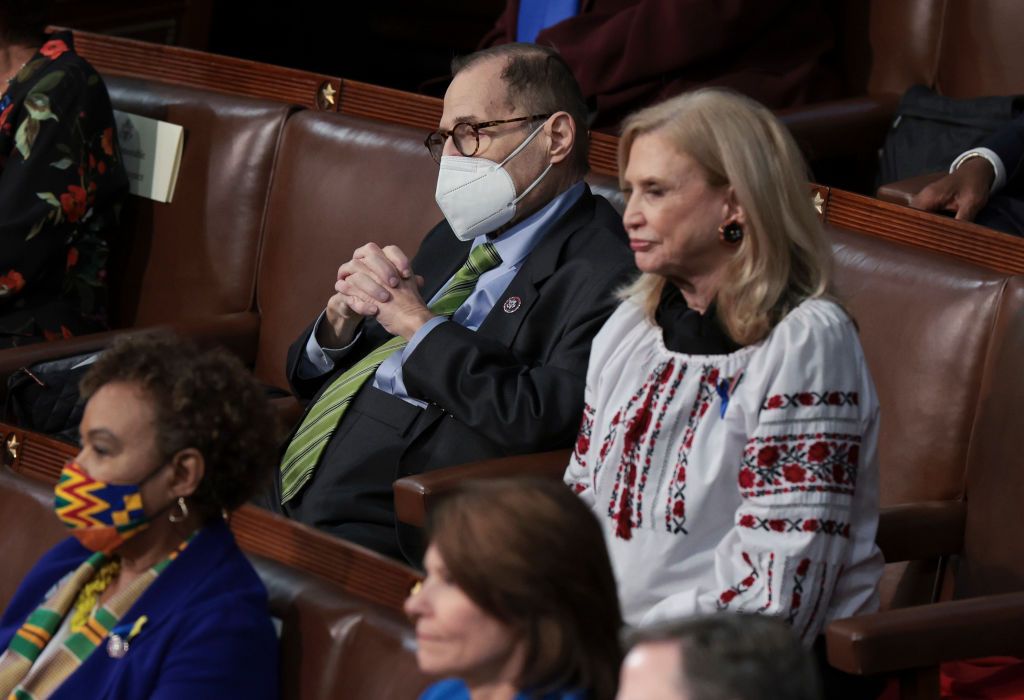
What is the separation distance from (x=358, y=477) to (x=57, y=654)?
68 centimetres

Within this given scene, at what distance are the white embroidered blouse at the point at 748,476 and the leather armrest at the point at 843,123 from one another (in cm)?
139

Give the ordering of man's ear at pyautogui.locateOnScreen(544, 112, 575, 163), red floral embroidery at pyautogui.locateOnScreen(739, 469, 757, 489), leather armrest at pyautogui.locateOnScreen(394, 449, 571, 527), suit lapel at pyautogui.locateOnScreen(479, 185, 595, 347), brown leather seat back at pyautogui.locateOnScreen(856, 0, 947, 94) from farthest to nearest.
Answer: brown leather seat back at pyautogui.locateOnScreen(856, 0, 947, 94), man's ear at pyautogui.locateOnScreen(544, 112, 575, 163), suit lapel at pyautogui.locateOnScreen(479, 185, 595, 347), leather armrest at pyautogui.locateOnScreen(394, 449, 571, 527), red floral embroidery at pyautogui.locateOnScreen(739, 469, 757, 489)

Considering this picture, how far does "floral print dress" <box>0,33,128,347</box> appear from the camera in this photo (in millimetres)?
3189

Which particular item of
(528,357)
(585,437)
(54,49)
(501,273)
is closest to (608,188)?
(501,273)

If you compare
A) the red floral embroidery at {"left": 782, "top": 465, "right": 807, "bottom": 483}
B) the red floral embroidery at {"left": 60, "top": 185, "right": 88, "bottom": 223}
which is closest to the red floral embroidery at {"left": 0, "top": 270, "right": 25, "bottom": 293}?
the red floral embroidery at {"left": 60, "top": 185, "right": 88, "bottom": 223}

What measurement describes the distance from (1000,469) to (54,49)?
2.07m

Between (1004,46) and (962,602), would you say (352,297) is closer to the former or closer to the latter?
(962,602)

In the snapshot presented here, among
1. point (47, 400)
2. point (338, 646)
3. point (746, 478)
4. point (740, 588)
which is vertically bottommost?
point (47, 400)

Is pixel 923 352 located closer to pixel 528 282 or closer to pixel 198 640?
pixel 528 282

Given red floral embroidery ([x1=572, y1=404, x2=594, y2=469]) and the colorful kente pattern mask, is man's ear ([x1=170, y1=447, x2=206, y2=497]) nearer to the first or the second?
the colorful kente pattern mask

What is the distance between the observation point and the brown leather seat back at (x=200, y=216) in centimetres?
326

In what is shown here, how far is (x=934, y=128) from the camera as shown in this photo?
3.12 metres

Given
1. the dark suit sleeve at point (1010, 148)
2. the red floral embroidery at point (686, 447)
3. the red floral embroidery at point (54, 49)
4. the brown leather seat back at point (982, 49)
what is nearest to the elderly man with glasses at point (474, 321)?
the red floral embroidery at point (686, 447)

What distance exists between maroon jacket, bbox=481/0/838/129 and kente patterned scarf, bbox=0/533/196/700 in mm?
1827
